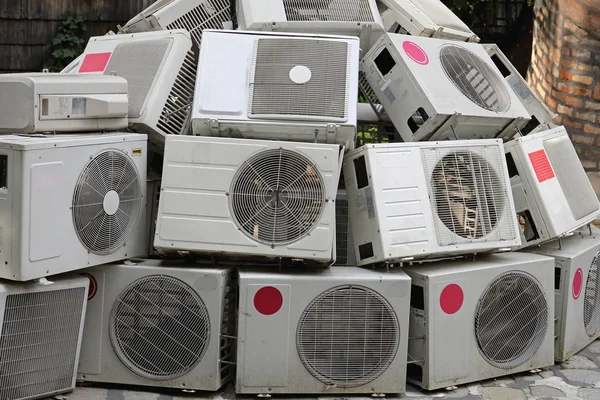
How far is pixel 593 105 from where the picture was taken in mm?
7355

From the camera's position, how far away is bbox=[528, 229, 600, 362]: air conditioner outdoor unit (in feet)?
17.9

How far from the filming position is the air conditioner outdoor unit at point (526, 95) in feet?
20.6

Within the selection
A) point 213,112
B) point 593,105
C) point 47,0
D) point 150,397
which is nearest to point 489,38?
point 593,105

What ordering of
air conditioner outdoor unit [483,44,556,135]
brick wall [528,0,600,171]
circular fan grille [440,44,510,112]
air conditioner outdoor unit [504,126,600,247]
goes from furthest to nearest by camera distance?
brick wall [528,0,600,171]
air conditioner outdoor unit [483,44,556,135]
circular fan grille [440,44,510,112]
air conditioner outdoor unit [504,126,600,247]

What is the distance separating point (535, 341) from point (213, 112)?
7.80 feet

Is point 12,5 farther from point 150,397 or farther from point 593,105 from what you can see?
point 593,105

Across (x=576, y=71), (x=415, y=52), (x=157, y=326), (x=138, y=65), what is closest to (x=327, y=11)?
(x=415, y=52)

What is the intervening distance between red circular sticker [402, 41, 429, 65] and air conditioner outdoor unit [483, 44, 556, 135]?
950 millimetres

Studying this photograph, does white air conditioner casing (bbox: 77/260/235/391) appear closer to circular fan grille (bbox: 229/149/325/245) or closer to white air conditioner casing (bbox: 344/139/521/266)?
circular fan grille (bbox: 229/149/325/245)

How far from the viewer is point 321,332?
475 centimetres

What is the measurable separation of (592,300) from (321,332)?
7.13 feet

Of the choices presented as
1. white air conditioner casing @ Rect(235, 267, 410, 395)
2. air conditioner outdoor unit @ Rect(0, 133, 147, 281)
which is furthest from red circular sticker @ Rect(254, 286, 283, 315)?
air conditioner outdoor unit @ Rect(0, 133, 147, 281)

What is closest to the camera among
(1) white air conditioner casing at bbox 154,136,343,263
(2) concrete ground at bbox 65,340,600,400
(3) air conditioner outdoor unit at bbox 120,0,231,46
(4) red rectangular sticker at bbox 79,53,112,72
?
(1) white air conditioner casing at bbox 154,136,343,263

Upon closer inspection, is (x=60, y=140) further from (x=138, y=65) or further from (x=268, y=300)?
(x=268, y=300)
